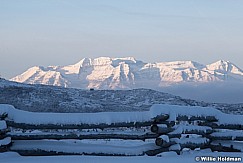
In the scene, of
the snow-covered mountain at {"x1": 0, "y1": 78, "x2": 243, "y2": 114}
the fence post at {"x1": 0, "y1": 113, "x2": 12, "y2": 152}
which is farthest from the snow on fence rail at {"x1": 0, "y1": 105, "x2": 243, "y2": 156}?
the snow-covered mountain at {"x1": 0, "y1": 78, "x2": 243, "y2": 114}

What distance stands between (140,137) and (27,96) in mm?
86494

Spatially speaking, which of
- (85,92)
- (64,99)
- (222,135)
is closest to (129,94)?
(85,92)

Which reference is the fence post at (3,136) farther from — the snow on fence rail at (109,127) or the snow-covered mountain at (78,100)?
the snow-covered mountain at (78,100)

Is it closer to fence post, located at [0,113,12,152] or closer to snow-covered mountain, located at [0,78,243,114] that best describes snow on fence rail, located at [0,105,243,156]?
fence post, located at [0,113,12,152]

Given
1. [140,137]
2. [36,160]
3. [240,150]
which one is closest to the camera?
[36,160]

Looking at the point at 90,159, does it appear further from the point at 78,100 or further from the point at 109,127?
the point at 78,100

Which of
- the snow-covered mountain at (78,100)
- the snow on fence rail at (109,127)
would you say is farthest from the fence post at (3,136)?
the snow-covered mountain at (78,100)

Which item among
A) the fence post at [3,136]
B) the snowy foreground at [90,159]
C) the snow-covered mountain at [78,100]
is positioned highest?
the snow-covered mountain at [78,100]

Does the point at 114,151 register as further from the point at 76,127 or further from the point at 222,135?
the point at 222,135

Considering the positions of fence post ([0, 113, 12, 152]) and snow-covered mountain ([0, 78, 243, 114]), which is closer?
fence post ([0, 113, 12, 152])

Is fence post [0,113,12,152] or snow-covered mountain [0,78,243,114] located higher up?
snow-covered mountain [0,78,243,114]

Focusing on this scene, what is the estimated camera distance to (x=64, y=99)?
100375 mm

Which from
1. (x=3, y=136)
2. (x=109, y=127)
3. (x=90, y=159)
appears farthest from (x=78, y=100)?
(x=90, y=159)

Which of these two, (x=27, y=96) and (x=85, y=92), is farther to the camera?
(x=85, y=92)
